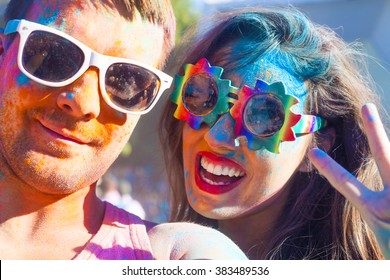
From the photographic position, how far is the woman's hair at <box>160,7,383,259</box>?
2100 millimetres

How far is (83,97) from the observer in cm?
174

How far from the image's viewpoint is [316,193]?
2.16 meters

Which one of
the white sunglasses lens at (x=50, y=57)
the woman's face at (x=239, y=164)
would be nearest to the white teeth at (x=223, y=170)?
the woman's face at (x=239, y=164)

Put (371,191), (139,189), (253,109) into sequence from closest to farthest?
(371,191)
(253,109)
(139,189)

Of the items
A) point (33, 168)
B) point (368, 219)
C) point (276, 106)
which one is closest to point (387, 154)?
point (368, 219)

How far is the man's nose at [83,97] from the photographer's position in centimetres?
174

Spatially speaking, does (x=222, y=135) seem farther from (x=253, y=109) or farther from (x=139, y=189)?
(x=139, y=189)

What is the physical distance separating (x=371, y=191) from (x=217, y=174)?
0.59 metres

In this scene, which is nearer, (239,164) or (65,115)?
(65,115)

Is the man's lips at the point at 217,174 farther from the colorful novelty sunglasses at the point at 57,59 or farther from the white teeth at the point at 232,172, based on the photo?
the colorful novelty sunglasses at the point at 57,59

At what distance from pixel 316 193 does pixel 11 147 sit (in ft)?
3.11

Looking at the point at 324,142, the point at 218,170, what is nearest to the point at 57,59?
the point at 218,170

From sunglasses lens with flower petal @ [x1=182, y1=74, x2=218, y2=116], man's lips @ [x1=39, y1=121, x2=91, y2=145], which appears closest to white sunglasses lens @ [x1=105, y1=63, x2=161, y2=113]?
man's lips @ [x1=39, y1=121, x2=91, y2=145]

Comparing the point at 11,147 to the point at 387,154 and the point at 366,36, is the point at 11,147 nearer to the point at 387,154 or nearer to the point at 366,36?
the point at 387,154
